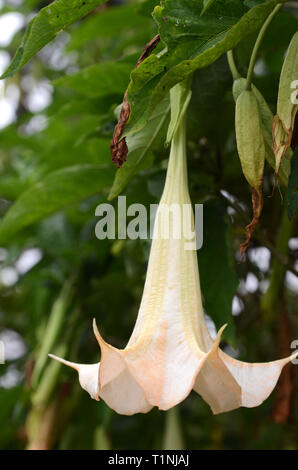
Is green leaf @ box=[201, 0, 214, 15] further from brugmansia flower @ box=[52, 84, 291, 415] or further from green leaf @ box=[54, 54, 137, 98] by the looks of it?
green leaf @ box=[54, 54, 137, 98]

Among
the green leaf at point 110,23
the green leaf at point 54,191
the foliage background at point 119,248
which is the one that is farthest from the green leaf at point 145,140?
the green leaf at point 110,23

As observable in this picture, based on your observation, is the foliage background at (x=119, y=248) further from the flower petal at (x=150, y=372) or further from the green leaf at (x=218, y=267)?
the flower petal at (x=150, y=372)

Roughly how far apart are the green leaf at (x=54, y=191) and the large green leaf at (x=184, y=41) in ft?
1.49

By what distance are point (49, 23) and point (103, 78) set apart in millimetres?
317

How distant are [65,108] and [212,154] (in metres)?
0.26

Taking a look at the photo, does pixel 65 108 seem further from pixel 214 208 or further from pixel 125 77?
pixel 214 208

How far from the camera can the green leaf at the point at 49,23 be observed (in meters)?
0.57

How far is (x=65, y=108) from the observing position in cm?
99

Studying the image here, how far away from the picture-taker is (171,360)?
48 cm

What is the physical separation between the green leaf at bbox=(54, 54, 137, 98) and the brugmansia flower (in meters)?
0.37

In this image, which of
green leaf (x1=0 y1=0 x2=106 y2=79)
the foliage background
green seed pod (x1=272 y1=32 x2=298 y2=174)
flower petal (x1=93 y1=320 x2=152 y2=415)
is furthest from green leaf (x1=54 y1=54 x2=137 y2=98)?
flower petal (x1=93 y1=320 x2=152 y2=415)

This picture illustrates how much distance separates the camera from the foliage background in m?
0.79
